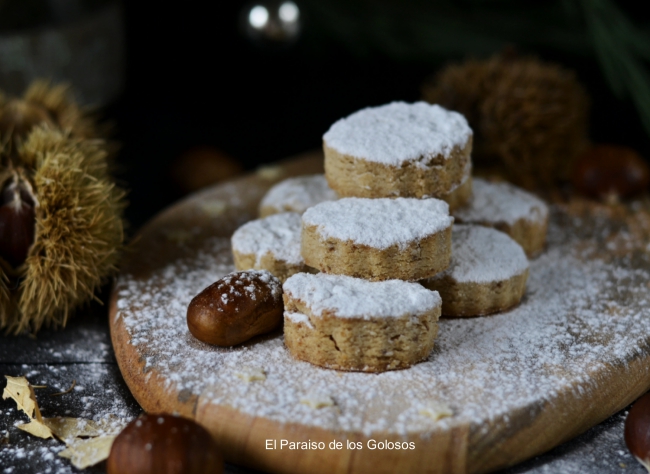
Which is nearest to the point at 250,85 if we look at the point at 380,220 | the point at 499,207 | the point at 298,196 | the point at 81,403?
the point at 298,196

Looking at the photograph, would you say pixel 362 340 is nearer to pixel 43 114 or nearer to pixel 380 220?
pixel 380 220

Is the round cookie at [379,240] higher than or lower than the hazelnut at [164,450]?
higher

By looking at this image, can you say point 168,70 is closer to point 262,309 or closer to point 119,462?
point 262,309

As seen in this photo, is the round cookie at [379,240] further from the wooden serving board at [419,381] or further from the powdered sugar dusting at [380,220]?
the wooden serving board at [419,381]

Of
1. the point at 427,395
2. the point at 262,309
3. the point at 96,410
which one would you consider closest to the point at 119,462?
the point at 96,410

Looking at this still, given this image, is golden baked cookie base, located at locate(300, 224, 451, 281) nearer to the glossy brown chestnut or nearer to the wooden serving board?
the wooden serving board

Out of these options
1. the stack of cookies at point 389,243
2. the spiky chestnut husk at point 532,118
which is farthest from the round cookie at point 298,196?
the spiky chestnut husk at point 532,118
